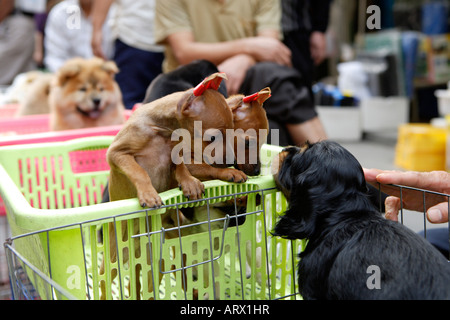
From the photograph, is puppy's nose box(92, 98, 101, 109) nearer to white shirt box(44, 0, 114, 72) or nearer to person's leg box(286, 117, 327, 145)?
person's leg box(286, 117, 327, 145)

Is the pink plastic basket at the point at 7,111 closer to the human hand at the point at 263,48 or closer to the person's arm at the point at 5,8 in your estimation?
the human hand at the point at 263,48

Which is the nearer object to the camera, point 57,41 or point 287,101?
point 287,101

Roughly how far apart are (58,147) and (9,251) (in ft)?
2.40

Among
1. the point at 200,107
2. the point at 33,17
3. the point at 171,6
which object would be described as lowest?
the point at 200,107

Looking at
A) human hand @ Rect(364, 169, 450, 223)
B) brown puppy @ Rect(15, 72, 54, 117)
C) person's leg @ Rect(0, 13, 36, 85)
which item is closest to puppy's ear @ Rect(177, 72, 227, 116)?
human hand @ Rect(364, 169, 450, 223)

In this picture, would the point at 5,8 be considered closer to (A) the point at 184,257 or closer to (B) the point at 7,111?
(B) the point at 7,111

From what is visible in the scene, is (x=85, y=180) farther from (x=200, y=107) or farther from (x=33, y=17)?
(x=33, y=17)

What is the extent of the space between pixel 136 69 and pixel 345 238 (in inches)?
84.2

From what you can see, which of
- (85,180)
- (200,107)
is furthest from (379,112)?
(200,107)

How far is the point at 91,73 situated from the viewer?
263 centimetres

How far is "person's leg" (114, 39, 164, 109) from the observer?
9.32 ft

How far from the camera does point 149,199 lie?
0.92 metres

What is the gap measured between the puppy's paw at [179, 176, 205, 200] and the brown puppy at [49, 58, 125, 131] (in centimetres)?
169

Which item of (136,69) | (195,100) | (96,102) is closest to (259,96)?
(195,100)
